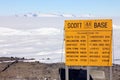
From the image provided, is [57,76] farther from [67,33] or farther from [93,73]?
[67,33]

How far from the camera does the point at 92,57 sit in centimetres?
1232

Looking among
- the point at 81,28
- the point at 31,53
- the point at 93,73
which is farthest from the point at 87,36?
the point at 31,53

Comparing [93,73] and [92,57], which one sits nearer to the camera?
[92,57]

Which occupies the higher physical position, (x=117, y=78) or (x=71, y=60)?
(x=71, y=60)

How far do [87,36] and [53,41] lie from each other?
2339cm

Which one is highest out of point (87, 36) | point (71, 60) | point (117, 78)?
point (87, 36)

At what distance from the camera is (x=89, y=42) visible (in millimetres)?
12312

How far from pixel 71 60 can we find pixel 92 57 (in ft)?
2.53

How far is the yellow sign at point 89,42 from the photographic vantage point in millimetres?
12219

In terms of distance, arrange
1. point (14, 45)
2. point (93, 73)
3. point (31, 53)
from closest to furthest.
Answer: point (93, 73) < point (31, 53) < point (14, 45)

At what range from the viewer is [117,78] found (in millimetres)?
17703

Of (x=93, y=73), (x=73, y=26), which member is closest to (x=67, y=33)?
(x=73, y=26)

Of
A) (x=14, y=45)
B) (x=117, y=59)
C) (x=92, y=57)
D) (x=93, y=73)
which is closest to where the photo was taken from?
(x=92, y=57)

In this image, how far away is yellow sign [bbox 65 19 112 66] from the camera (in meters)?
12.2
